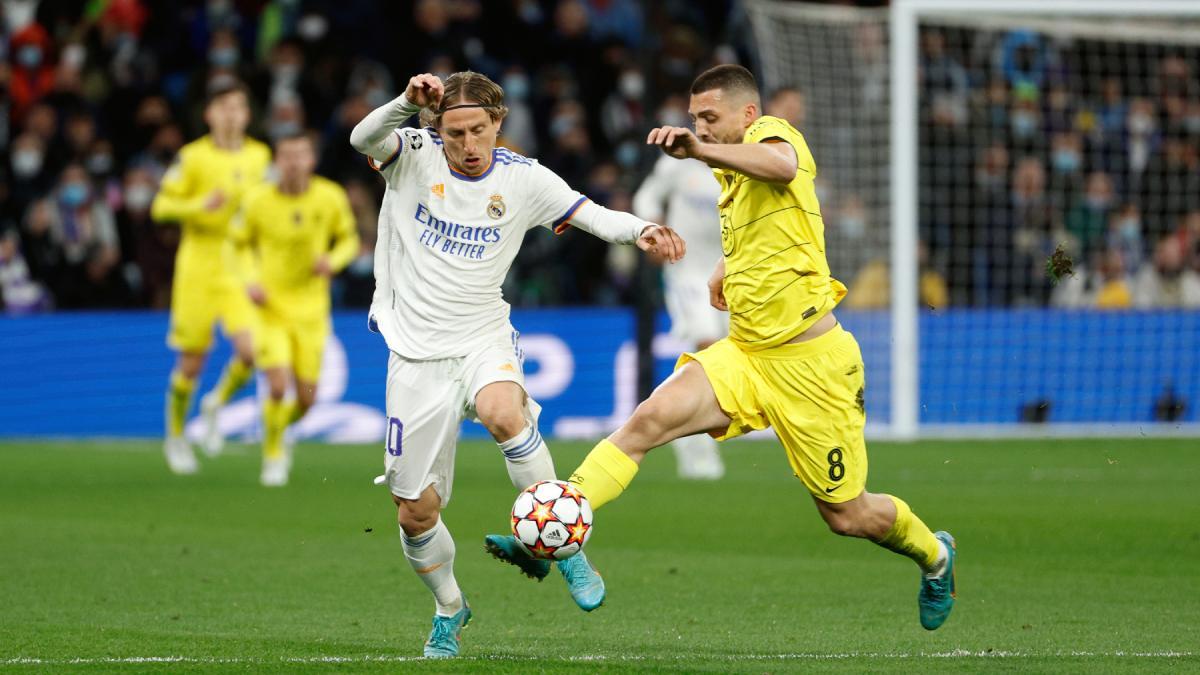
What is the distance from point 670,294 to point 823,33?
231 inches

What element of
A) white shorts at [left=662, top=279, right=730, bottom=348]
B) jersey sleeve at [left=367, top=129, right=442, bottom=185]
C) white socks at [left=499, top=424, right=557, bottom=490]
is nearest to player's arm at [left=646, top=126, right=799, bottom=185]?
jersey sleeve at [left=367, top=129, right=442, bottom=185]

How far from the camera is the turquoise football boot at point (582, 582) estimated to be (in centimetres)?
666

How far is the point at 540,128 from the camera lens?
2131 centimetres

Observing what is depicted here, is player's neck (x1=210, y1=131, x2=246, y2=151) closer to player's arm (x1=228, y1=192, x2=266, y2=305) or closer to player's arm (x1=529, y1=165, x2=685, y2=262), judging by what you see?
player's arm (x1=228, y1=192, x2=266, y2=305)

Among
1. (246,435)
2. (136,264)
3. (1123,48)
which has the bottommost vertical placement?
Answer: (246,435)

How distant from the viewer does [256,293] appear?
1387 centimetres

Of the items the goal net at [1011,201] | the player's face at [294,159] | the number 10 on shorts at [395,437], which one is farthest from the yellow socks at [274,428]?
the number 10 on shorts at [395,437]

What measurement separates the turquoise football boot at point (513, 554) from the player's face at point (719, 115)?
182 centimetres

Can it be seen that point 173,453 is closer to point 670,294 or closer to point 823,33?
point 670,294

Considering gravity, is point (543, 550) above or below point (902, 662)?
above

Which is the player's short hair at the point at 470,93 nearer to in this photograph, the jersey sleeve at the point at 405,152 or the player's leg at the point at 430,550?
the jersey sleeve at the point at 405,152

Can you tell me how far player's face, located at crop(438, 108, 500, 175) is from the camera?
6.90 meters

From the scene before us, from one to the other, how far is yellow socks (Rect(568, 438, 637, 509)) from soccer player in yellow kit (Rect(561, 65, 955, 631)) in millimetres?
61

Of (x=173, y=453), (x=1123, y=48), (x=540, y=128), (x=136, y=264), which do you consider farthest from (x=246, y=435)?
(x=1123, y=48)
